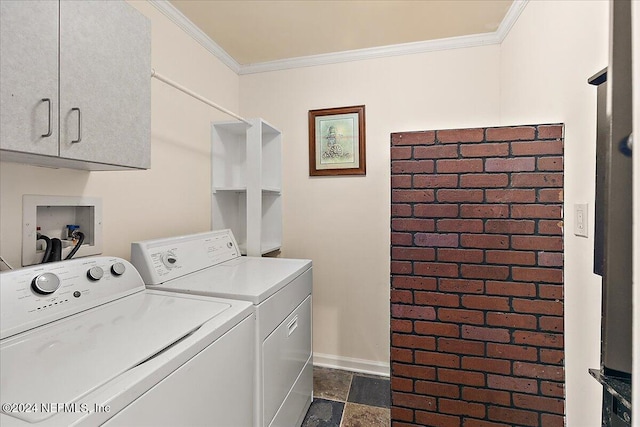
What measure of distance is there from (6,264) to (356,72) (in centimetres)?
239

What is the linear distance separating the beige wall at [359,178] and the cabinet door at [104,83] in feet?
4.47

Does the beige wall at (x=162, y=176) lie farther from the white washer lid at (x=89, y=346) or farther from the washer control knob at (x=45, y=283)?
the white washer lid at (x=89, y=346)

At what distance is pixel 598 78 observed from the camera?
3.59 ft

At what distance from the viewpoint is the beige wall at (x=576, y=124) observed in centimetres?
117

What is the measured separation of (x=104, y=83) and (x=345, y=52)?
1.84 metres

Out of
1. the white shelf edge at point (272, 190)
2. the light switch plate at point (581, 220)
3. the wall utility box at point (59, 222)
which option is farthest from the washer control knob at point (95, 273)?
the light switch plate at point (581, 220)

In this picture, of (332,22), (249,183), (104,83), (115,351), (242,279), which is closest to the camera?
(115,351)

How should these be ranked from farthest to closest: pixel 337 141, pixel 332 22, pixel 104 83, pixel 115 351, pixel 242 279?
pixel 337 141
pixel 332 22
pixel 242 279
pixel 104 83
pixel 115 351

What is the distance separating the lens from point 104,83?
112cm

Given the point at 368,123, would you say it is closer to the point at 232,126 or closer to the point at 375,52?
the point at 375,52

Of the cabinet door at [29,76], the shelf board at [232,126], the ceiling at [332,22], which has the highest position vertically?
the ceiling at [332,22]

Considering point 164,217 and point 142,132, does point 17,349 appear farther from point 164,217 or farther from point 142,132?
point 164,217

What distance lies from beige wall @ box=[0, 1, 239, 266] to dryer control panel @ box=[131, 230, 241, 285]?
0.68 feet

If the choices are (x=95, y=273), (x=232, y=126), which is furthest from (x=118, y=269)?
(x=232, y=126)
